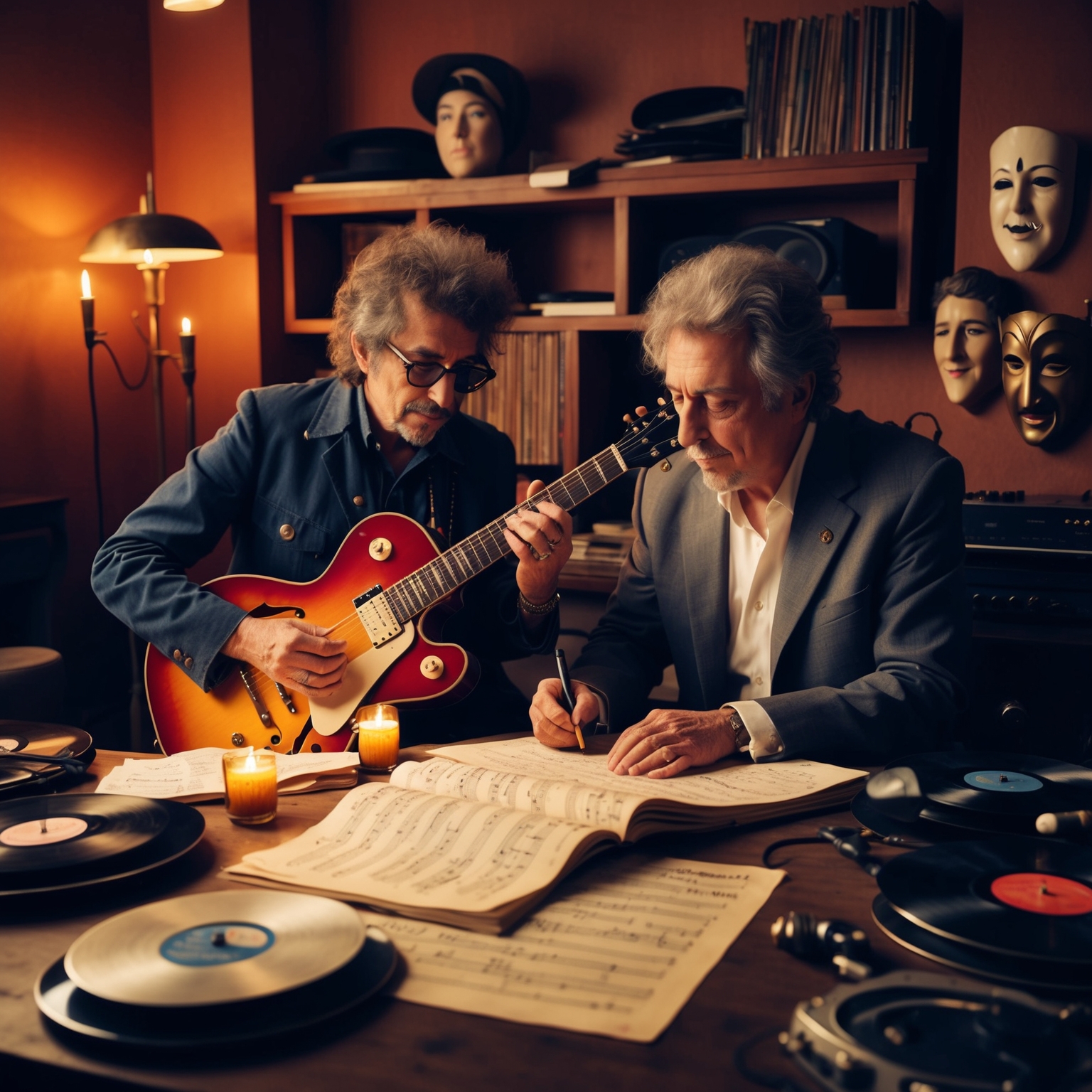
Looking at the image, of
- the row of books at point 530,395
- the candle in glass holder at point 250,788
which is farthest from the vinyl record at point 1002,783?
the row of books at point 530,395

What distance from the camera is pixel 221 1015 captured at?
0.78 meters

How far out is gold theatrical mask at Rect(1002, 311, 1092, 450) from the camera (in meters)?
2.71

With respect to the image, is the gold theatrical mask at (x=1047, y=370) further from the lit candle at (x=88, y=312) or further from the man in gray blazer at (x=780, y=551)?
the lit candle at (x=88, y=312)

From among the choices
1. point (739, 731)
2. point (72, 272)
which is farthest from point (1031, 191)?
point (72, 272)

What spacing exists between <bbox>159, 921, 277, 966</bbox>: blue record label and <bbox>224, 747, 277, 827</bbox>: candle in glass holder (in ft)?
1.12

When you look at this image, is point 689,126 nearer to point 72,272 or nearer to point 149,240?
point 149,240

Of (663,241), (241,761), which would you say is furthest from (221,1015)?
(663,241)

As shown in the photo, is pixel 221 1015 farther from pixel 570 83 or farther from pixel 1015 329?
pixel 570 83

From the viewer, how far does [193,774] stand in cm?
141

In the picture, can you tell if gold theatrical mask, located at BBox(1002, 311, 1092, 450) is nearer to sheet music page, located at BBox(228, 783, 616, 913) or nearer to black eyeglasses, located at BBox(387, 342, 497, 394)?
black eyeglasses, located at BBox(387, 342, 497, 394)

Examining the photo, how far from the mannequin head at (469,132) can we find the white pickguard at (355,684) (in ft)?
6.31

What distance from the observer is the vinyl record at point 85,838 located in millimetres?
1007

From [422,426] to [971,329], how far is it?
5.14ft

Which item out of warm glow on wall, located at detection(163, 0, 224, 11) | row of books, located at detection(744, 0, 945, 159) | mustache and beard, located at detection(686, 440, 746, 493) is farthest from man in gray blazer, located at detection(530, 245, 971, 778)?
row of books, located at detection(744, 0, 945, 159)
